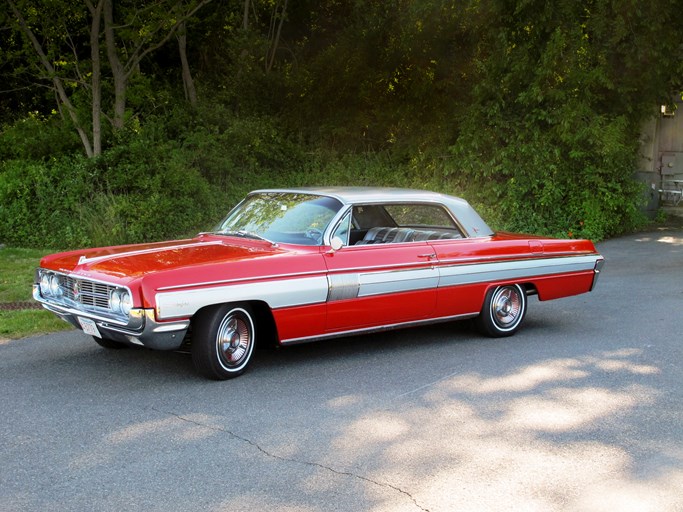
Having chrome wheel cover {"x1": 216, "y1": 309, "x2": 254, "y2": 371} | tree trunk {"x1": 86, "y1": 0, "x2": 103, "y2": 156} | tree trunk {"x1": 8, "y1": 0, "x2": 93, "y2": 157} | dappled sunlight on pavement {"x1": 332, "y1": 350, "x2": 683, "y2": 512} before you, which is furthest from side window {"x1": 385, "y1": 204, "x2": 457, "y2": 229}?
tree trunk {"x1": 8, "y1": 0, "x2": 93, "y2": 157}

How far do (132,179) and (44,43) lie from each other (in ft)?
13.7

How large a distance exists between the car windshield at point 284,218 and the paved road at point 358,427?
1.04 m

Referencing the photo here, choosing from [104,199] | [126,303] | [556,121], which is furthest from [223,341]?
[556,121]

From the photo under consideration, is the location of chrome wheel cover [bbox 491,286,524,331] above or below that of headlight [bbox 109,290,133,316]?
below

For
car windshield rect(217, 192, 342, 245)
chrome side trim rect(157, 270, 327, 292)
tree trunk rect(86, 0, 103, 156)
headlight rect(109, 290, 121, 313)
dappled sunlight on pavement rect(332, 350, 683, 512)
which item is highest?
tree trunk rect(86, 0, 103, 156)

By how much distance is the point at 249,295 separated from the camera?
6.33m

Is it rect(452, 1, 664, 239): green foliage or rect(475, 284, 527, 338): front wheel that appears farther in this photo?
rect(452, 1, 664, 239): green foliage

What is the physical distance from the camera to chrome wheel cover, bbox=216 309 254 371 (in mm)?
6293

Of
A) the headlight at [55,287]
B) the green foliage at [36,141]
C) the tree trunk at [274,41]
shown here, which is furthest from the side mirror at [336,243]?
the tree trunk at [274,41]

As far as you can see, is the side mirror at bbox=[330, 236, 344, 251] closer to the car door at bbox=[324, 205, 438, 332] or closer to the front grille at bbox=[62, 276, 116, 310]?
the car door at bbox=[324, 205, 438, 332]

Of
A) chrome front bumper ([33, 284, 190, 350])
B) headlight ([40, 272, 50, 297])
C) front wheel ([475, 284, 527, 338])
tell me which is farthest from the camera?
front wheel ([475, 284, 527, 338])

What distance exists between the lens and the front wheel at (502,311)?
26.2 ft

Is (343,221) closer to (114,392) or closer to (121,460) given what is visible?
(114,392)

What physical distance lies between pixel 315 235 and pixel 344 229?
27 centimetres
